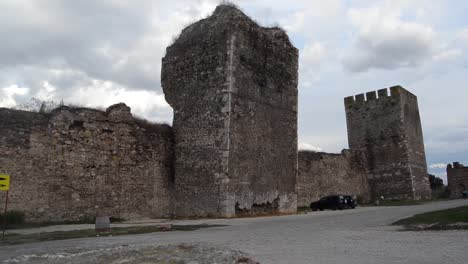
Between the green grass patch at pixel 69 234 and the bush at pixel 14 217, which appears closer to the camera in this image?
the green grass patch at pixel 69 234

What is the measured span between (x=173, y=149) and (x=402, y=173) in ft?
63.3

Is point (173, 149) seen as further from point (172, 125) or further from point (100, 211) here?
point (100, 211)

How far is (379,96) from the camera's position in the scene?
103 ft

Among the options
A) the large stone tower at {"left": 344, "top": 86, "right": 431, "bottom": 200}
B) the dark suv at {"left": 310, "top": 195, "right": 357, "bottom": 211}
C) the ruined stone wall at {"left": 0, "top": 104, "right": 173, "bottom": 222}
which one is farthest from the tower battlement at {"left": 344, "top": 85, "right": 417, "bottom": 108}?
the ruined stone wall at {"left": 0, "top": 104, "right": 173, "bottom": 222}

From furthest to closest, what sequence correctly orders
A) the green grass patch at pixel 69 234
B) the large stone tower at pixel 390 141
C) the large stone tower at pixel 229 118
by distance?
the large stone tower at pixel 390 141 < the large stone tower at pixel 229 118 < the green grass patch at pixel 69 234

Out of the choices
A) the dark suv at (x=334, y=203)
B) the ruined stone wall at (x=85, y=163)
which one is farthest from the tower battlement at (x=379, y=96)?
the ruined stone wall at (x=85, y=163)

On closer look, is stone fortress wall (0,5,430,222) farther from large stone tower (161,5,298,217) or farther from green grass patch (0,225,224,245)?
green grass patch (0,225,224,245)

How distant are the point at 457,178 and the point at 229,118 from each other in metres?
36.1

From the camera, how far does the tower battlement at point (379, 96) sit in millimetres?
30794

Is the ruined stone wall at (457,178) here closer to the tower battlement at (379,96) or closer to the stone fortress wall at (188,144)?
the tower battlement at (379,96)

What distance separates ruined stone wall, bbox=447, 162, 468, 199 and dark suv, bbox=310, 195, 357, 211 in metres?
22.9

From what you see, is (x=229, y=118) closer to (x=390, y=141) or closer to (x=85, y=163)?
(x=85, y=163)

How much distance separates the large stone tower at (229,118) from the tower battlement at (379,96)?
1528 centimetres

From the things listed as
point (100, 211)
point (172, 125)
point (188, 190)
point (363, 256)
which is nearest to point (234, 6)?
point (172, 125)
